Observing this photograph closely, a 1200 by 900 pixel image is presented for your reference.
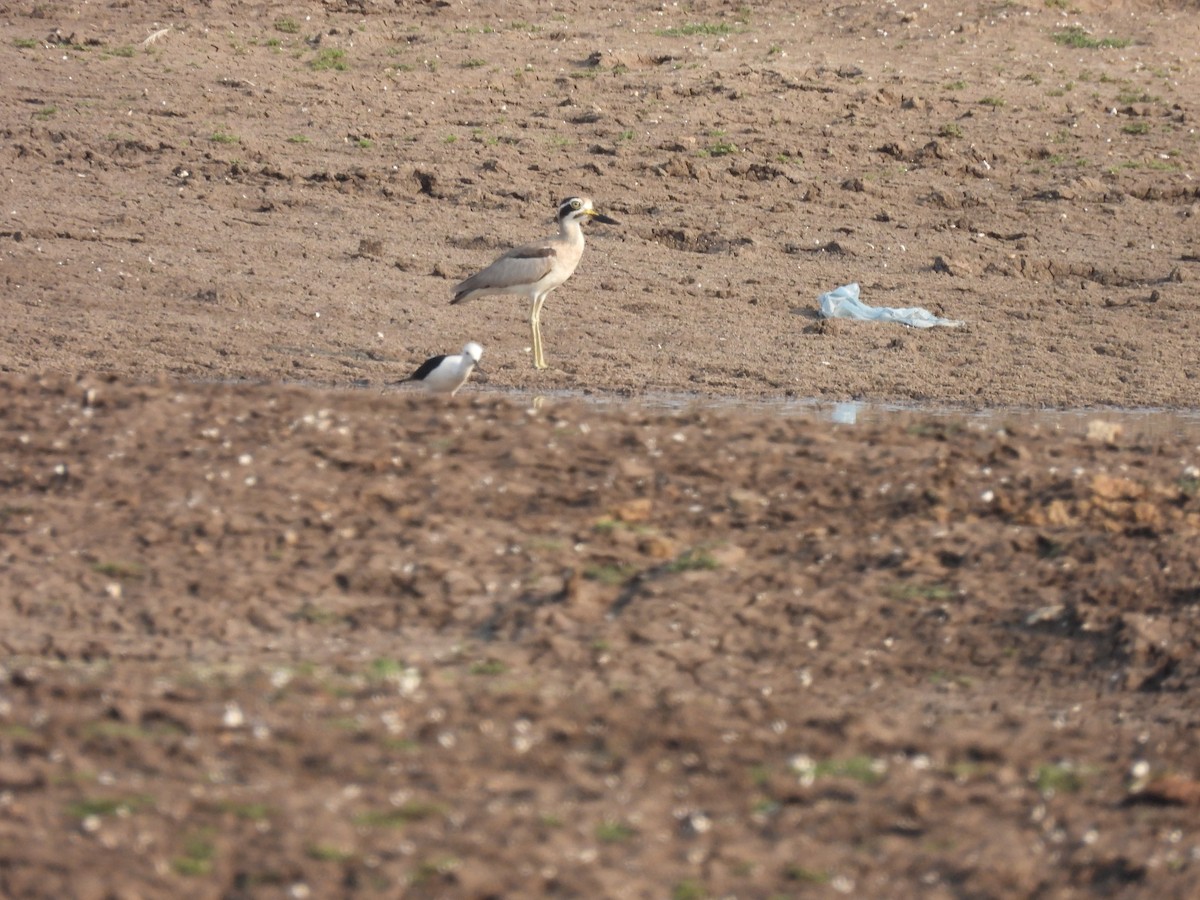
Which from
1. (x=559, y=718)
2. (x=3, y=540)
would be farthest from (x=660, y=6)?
(x=559, y=718)

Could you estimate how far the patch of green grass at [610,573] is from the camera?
20.7 ft

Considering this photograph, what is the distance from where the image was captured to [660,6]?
65.1ft

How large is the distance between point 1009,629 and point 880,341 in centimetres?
724

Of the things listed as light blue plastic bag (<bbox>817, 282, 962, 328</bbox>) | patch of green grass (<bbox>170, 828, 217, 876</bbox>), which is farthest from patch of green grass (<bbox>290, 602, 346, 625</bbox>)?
light blue plastic bag (<bbox>817, 282, 962, 328</bbox>)

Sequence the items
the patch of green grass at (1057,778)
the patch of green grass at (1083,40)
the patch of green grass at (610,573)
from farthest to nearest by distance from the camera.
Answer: the patch of green grass at (1083,40) → the patch of green grass at (610,573) → the patch of green grass at (1057,778)

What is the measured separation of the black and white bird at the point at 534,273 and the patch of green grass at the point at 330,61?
5.47 meters

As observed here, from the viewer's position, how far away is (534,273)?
12.8 m

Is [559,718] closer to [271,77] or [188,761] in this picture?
[188,761]

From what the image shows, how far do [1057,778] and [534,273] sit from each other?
832cm

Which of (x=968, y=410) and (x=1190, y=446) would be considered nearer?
(x=1190, y=446)

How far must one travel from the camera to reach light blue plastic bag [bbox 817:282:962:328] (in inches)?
533

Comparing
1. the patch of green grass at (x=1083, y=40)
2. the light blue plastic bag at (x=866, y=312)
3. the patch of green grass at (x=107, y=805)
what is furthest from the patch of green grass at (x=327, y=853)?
the patch of green grass at (x=1083, y=40)

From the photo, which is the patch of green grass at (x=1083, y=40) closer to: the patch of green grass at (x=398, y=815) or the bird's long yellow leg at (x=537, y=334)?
the bird's long yellow leg at (x=537, y=334)

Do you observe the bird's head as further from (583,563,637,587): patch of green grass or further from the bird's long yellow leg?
(583,563,637,587): patch of green grass
